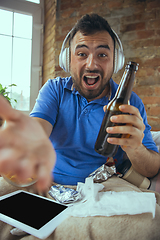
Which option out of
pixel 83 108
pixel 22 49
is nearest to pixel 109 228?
pixel 83 108

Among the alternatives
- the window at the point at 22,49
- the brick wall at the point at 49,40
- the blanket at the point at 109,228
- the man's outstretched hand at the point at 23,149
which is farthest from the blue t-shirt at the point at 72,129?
the window at the point at 22,49

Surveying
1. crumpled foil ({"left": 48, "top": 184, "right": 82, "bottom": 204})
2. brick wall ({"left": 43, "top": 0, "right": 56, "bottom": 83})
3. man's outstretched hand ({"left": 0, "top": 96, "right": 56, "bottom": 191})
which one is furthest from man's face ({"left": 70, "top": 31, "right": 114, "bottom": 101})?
brick wall ({"left": 43, "top": 0, "right": 56, "bottom": 83})

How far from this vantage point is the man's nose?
915 mm

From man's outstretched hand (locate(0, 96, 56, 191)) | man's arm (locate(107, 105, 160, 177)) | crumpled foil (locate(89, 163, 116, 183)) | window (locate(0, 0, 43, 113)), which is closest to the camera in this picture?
man's outstretched hand (locate(0, 96, 56, 191))

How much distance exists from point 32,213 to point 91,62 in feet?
2.28

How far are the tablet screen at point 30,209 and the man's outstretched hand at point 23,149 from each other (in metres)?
0.47

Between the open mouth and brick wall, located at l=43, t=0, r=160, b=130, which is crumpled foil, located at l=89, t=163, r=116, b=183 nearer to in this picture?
the open mouth

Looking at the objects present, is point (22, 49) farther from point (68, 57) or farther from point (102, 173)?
point (102, 173)

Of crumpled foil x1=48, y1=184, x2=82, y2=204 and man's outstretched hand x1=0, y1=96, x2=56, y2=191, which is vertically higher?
man's outstretched hand x1=0, y1=96, x2=56, y2=191

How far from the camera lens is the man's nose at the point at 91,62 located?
0.91m

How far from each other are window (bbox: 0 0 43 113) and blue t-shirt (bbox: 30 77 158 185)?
1.57m

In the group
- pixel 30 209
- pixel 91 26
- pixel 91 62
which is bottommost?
pixel 30 209

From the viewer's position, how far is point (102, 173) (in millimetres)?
909

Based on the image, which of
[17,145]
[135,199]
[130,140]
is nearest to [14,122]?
[17,145]
